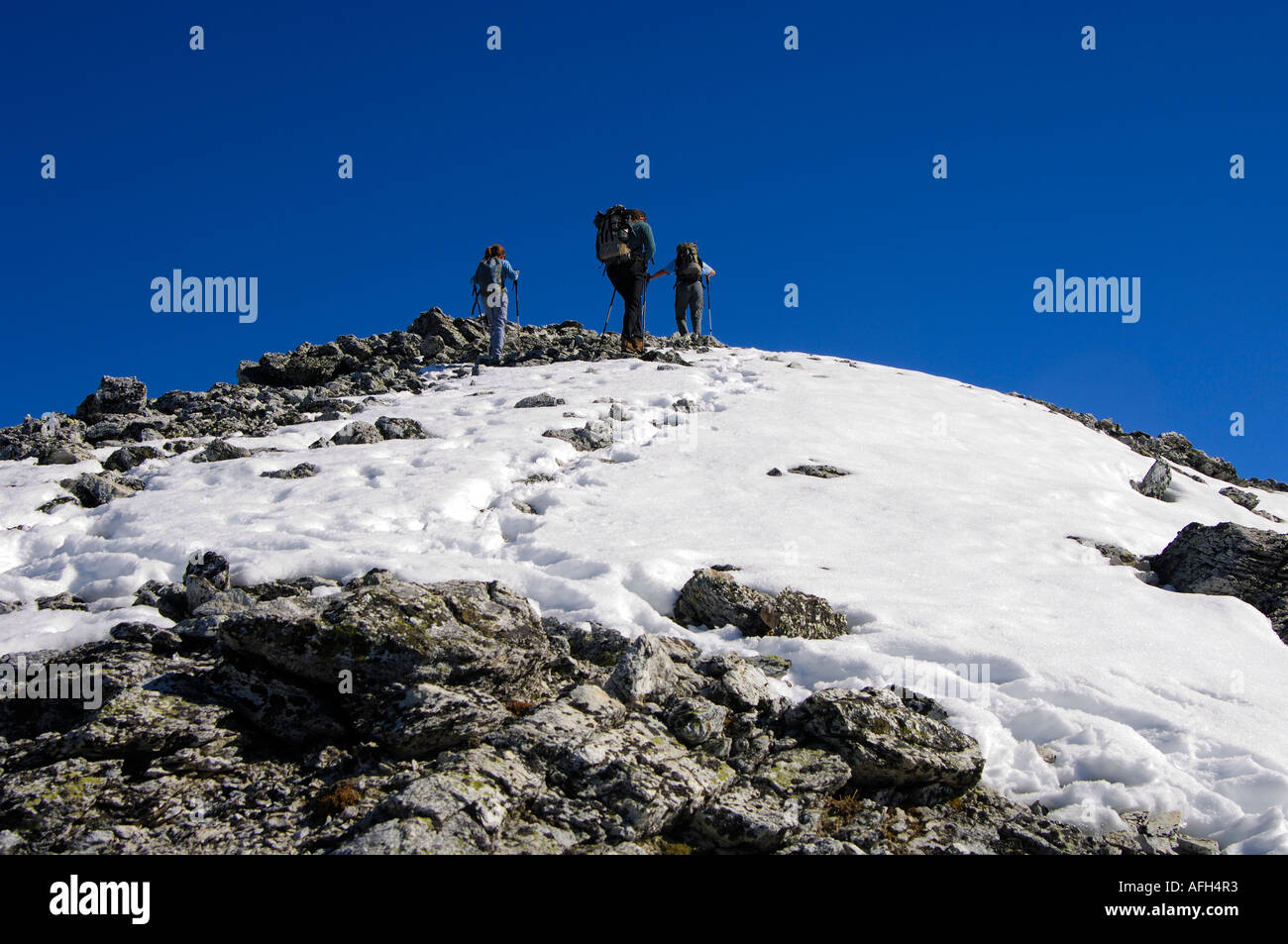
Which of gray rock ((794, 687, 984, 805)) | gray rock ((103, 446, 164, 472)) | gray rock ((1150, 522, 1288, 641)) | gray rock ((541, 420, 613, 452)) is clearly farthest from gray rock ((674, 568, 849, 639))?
gray rock ((103, 446, 164, 472))

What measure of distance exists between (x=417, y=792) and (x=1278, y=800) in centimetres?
594

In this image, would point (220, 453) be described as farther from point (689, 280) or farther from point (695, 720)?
point (689, 280)

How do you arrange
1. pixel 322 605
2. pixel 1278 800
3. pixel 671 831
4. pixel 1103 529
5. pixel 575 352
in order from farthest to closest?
pixel 575 352
pixel 1103 529
pixel 322 605
pixel 1278 800
pixel 671 831

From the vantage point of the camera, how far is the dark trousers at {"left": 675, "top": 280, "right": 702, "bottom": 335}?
3014 centimetres

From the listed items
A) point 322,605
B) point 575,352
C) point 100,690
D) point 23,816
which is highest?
point 575,352

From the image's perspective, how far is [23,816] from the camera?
17.0ft

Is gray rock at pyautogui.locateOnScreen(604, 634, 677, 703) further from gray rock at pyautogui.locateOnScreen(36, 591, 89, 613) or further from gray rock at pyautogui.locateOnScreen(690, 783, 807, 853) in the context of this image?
gray rock at pyautogui.locateOnScreen(36, 591, 89, 613)

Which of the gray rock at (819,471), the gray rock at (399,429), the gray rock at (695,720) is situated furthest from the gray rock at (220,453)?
the gray rock at (695,720)

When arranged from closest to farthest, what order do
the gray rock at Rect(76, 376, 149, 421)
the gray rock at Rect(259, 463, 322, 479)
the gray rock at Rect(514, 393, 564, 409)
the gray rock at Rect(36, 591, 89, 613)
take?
the gray rock at Rect(36, 591, 89, 613) < the gray rock at Rect(259, 463, 322, 479) < the gray rock at Rect(514, 393, 564, 409) < the gray rock at Rect(76, 376, 149, 421)

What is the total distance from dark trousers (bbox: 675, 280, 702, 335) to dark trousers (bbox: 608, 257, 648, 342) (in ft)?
17.6

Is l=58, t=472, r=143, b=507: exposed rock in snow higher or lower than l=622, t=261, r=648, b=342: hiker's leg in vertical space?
lower

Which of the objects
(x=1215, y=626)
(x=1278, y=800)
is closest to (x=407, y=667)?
(x=1278, y=800)

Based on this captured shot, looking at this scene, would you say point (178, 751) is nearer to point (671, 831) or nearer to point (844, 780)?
point (671, 831)

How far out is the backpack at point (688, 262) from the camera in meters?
28.9
